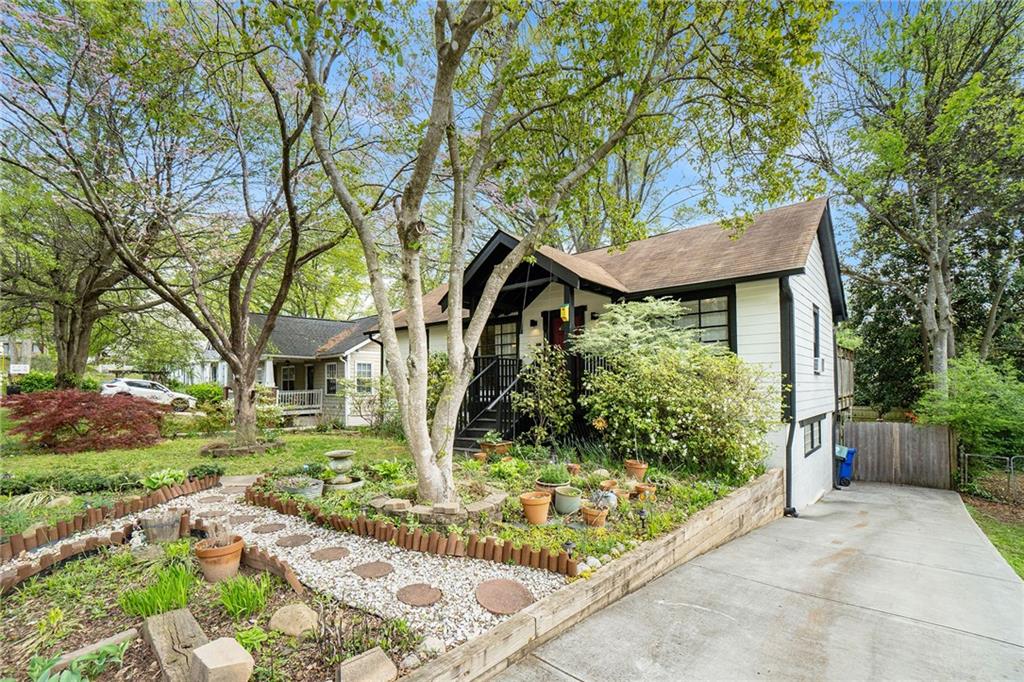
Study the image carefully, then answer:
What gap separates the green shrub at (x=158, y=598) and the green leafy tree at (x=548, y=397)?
5543 millimetres

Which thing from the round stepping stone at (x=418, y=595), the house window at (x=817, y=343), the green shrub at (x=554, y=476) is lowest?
the round stepping stone at (x=418, y=595)

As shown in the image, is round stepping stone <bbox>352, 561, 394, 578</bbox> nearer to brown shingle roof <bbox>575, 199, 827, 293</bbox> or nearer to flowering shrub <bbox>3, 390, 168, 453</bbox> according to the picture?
brown shingle roof <bbox>575, 199, 827, 293</bbox>

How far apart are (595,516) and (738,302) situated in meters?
5.67

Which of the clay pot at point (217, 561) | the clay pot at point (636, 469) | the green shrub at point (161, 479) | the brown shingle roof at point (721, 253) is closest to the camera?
the clay pot at point (217, 561)

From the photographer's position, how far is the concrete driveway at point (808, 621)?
2.76 m

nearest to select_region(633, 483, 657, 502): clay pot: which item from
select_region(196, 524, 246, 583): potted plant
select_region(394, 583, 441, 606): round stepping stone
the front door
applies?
select_region(394, 583, 441, 606): round stepping stone

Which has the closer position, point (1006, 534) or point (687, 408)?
point (687, 408)

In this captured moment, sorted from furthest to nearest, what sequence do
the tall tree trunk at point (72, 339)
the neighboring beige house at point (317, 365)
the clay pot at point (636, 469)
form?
the neighboring beige house at point (317, 365)
the tall tree trunk at point (72, 339)
the clay pot at point (636, 469)

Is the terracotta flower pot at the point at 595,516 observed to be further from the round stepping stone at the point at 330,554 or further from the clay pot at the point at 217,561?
the clay pot at the point at 217,561

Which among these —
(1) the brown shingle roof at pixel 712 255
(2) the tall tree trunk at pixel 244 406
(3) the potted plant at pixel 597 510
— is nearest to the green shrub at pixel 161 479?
(2) the tall tree trunk at pixel 244 406

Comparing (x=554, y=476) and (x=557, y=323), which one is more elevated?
(x=557, y=323)

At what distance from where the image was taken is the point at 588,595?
3277 millimetres

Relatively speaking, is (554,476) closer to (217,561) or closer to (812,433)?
(217,561)

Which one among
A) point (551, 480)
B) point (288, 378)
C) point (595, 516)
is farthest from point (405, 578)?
point (288, 378)
